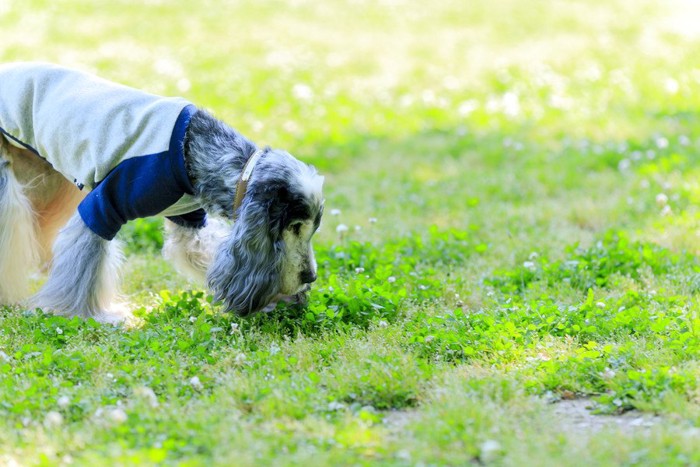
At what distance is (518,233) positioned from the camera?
6473mm

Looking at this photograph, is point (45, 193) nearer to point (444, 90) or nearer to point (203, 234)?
point (203, 234)

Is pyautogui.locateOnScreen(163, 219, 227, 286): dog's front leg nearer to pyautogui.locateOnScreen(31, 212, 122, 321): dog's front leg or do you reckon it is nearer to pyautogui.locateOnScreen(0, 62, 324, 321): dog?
pyautogui.locateOnScreen(0, 62, 324, 321): dog

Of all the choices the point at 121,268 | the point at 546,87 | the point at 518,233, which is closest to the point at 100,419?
the point at 121,268

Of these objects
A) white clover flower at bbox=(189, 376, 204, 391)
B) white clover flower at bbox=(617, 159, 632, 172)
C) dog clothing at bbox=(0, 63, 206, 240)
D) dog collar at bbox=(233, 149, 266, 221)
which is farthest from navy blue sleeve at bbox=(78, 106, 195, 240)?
white clover flower at bbox=(617, 159, 632, 172)

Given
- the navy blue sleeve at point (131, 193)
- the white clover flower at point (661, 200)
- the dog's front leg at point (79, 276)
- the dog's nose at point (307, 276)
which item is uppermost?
the navy blue sleeve at point (131, 193)

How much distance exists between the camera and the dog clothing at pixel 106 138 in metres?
4.59

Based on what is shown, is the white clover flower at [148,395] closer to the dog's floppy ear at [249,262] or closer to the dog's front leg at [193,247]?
the dog's floppy ear at [249,262]

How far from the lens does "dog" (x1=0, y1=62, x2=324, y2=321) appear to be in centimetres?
440

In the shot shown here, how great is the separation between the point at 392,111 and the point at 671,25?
681 centimetres

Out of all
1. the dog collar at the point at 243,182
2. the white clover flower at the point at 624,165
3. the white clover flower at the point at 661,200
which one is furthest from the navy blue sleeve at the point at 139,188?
the white clover flower at the point at 624,165

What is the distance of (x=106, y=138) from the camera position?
4.66m

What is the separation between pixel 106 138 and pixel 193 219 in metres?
0.87

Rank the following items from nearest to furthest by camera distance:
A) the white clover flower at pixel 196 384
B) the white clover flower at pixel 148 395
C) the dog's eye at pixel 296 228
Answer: the white clover flower at pixel 148 395 < the white clover flower at pixel 196 384 < the dog's eye at pixel 296 228

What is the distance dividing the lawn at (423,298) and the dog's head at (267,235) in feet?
0.78
